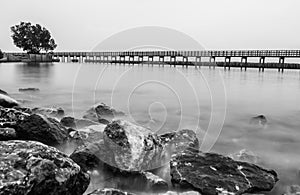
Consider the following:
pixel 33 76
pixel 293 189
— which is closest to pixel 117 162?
pixel 293 189

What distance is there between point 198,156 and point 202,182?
Answer: 28.2 inches

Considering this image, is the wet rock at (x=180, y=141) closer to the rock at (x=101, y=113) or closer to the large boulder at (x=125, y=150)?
the large boulder at (x=125, y=150)

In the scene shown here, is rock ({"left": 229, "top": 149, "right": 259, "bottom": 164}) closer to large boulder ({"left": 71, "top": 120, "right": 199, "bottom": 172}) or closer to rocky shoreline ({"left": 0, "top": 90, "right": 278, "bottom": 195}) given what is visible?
rocky shoreline ({"left": 0, "top": 90, "right": 278, "bottom": 195})

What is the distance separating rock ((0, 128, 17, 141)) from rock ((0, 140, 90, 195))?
127 centimetres

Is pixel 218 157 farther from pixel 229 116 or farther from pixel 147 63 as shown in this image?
pixel 147 63

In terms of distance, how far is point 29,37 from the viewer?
64688 mm

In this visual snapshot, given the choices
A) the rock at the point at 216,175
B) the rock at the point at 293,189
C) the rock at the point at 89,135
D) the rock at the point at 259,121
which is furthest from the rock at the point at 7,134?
the rock at the point at 259,121

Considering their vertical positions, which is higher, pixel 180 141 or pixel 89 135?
pixel 89 135

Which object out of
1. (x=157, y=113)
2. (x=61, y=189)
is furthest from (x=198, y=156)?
(x=157, y=113)

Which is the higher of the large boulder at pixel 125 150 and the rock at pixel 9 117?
the rock at pixel 9 117

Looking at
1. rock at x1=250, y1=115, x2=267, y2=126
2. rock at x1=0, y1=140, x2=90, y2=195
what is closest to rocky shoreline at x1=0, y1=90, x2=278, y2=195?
rock at x1=0, y1=140, x2=90, y2=195

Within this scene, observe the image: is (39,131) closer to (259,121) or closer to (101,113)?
(101,113)

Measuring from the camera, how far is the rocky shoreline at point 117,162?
2.63 metres

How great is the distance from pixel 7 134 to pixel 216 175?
339cm
